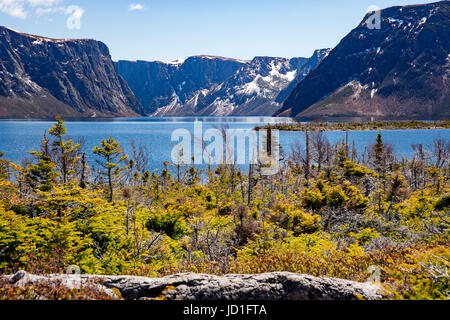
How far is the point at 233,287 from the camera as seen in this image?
539cm

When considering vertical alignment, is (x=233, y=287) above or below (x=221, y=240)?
above

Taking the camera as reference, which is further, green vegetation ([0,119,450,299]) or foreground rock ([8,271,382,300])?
green vegetation ([0,119,450,299])

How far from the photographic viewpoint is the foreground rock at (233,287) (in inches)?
208

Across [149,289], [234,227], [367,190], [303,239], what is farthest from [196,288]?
[367,190]

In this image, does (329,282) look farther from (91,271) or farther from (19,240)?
(19,240)

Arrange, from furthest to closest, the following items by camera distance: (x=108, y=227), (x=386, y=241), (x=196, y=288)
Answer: (x=386, y=241), (x=108, y=227), (x=196, y=288)

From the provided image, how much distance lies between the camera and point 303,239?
11.8 meters

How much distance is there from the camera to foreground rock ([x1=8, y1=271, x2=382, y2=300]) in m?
5.29

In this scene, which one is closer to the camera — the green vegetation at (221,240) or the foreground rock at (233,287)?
the foreground rock at (233,287)

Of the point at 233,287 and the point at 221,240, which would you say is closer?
the point at 233,287
